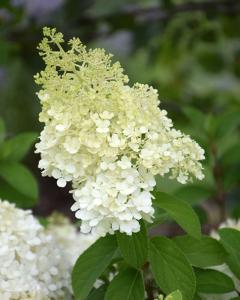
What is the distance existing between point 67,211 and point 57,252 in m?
2.23

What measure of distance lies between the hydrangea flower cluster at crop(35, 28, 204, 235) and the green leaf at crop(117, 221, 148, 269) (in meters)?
0.05

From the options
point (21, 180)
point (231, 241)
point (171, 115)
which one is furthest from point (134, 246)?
point (171, 115)

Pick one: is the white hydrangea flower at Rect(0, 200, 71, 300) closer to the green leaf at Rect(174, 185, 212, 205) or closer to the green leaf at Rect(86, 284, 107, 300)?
the green leaf at Rect(86, 284, 107, 300)

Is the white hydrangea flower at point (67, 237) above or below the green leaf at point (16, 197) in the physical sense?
below

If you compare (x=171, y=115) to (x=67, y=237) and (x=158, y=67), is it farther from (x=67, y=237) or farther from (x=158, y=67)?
(x=158, y=67)

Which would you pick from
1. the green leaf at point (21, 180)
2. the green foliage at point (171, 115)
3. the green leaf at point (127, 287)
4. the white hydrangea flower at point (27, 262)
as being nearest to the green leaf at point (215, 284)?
the green foliage at point (171, 115)

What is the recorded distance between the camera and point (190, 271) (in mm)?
913

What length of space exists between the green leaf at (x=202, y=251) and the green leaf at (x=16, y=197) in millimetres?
405

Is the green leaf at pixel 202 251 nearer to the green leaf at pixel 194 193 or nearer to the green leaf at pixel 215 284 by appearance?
the green leaf at pixel 215 284

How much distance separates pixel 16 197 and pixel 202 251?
0.48 m

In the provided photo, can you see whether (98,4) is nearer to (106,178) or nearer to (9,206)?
(9,206)

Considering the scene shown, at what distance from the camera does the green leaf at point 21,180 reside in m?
1.27

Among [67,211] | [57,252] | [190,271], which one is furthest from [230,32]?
[190,271]

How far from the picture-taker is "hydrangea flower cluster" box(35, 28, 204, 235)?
841 millimetres
